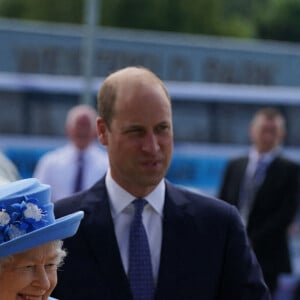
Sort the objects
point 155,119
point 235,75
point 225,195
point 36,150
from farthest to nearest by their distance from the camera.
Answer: point 235,75 < point 36,150 < point 225,195 < point 155,119

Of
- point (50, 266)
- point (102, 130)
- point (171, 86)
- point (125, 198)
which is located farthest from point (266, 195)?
point (171, 86)

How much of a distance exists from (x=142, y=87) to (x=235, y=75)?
16.3m

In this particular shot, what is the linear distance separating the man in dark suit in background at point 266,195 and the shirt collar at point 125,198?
188 inches

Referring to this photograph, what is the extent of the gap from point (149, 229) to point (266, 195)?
4882 mm

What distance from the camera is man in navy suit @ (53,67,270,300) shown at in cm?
345

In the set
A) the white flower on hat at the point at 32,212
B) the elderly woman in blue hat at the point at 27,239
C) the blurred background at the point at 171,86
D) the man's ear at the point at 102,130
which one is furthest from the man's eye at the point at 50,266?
the blurred background at the point at 171,86

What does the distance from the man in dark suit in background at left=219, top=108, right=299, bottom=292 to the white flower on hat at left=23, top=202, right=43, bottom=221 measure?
588cm

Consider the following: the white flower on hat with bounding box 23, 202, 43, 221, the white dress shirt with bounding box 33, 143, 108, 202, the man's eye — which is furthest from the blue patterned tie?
the white dress shirt with bounding box 33, 143, 108, 202

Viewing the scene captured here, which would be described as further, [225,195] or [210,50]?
[210,50]

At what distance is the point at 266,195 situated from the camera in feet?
27.5

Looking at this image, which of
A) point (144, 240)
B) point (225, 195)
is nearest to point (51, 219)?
point (144, 240)

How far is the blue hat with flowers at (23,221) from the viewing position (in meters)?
2.52

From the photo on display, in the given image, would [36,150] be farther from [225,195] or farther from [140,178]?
[140,178]

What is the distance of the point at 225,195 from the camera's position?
8.48 meters
